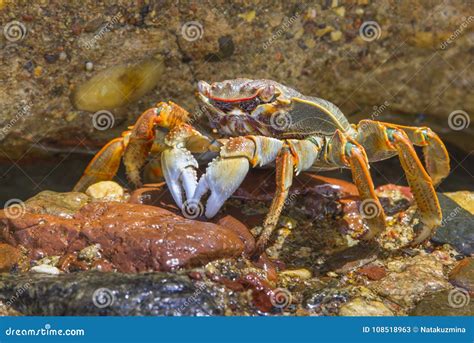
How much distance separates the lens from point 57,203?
476 centimetres

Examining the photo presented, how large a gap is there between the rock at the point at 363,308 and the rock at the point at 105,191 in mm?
2025

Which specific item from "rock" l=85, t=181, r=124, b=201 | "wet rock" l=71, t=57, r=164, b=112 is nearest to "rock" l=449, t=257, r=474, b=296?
"rock" l=85, t=181, r=124, b=201

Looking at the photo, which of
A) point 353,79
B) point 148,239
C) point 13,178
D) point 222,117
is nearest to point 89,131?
point 13,178

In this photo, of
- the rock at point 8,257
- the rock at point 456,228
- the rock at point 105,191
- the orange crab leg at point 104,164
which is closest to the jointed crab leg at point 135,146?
the orange crab leg at point 104,164

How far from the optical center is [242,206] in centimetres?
498

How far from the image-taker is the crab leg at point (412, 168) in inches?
181

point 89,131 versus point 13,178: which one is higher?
point 89,131

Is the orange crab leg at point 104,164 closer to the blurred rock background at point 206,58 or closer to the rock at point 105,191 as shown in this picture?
the rock at point 105,191

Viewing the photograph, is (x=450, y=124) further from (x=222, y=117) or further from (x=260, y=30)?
(x=222, y=117)

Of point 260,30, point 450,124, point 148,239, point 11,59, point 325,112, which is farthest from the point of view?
point 450,124

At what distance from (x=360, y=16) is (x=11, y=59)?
302 centimetres

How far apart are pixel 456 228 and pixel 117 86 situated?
9.94 feet

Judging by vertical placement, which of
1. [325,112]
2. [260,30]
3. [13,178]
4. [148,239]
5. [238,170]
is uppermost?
[260,30]

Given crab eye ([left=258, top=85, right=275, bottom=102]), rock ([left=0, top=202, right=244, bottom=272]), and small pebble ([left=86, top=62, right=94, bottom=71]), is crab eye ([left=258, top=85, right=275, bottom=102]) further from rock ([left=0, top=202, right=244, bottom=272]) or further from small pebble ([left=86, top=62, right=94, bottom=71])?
small pebble ([left=86, top=62, right=94, bottom=71])
